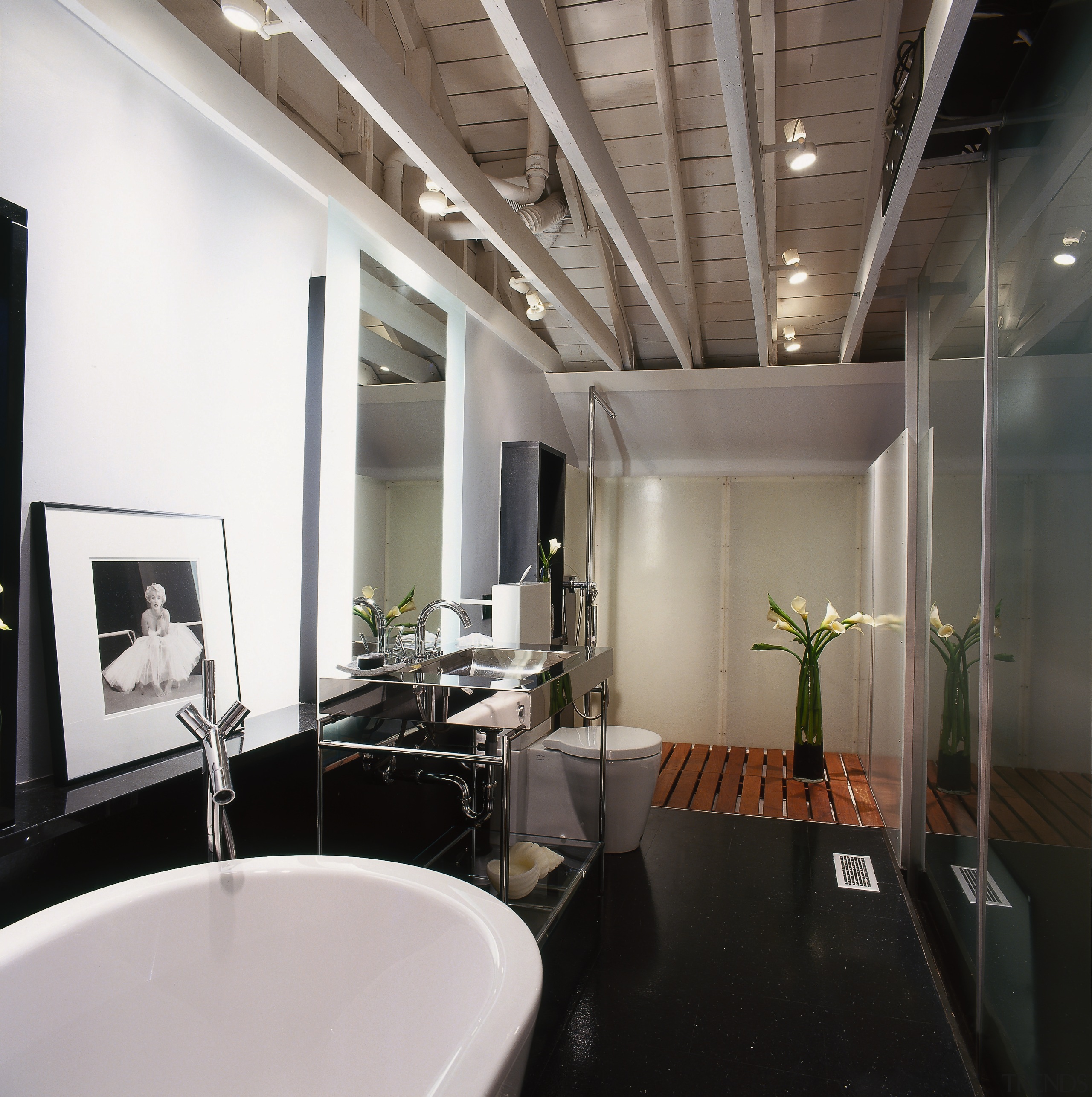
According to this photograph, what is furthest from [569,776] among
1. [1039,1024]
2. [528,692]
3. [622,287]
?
[622,287]

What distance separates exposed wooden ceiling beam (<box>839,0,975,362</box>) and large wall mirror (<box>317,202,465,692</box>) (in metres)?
1.47

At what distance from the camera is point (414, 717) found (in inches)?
80.3

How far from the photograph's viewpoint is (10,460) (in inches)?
52.4

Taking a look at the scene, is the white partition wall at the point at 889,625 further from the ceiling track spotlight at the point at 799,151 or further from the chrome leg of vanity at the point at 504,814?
the chrome leg of vanity at the point at 504,814

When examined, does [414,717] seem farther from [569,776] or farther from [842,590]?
[842,590]

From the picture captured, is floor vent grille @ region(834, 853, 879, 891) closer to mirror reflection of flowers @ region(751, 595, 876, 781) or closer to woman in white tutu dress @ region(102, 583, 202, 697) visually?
mirror reflection of flowers @ region(751, 595, 876, 781)

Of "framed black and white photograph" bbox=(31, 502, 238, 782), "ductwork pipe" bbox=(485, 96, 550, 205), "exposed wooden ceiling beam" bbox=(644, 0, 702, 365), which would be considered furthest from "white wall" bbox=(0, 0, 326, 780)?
"exposed wooden ceiling beam" bbox=(644, 0, 702, 365)

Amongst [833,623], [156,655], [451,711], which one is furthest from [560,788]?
[833,623]

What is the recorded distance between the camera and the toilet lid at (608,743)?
9.70 ft

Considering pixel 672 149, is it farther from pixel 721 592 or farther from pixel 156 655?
pixel 721 592

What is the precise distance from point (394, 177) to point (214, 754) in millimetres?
2086

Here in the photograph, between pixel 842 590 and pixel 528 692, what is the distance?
340 centimetres

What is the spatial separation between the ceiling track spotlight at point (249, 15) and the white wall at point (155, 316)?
25cm

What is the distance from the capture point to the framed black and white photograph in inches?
58.1
